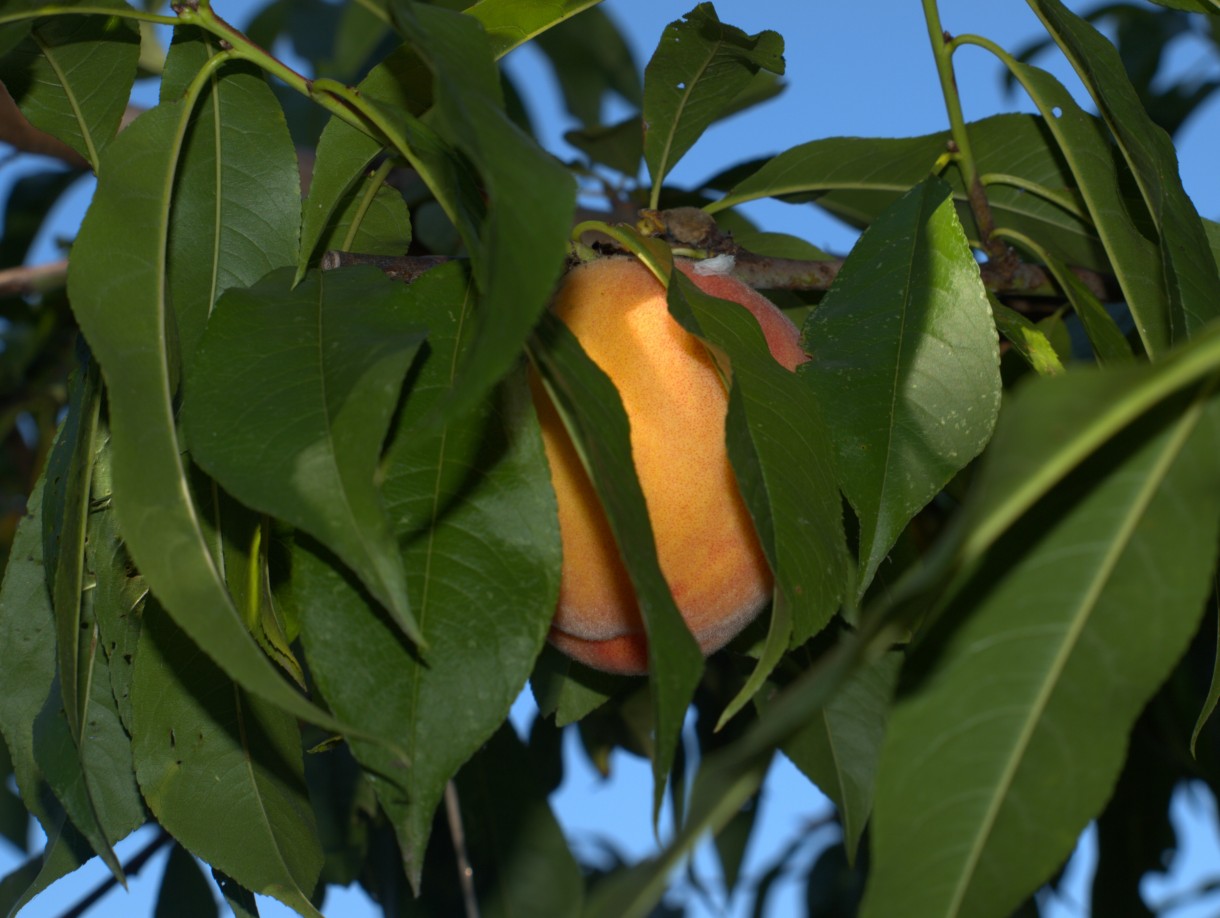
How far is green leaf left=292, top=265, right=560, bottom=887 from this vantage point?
63cm

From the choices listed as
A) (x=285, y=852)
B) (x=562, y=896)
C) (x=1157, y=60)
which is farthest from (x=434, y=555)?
(x=1157, y=60)

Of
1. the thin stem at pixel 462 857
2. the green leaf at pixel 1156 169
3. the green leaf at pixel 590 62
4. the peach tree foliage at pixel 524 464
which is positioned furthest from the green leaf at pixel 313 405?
the green leaf at pixel 590 62

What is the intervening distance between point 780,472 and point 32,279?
138 centimetres

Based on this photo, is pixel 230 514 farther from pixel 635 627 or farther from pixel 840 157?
pixel 840 157

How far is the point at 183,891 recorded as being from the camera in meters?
1.54

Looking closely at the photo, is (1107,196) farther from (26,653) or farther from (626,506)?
(26,653)

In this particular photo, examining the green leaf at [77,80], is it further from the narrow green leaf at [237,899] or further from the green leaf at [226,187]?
the narrow green leaf at [237,899]

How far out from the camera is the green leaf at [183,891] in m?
1.49

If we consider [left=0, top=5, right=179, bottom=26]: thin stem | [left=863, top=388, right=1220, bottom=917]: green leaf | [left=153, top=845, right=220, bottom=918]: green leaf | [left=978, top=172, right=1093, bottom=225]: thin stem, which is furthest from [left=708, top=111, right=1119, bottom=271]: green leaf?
[left=153, top=845, right=220, bottom=918]: green leaf

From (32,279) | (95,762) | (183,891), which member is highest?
(32,279)

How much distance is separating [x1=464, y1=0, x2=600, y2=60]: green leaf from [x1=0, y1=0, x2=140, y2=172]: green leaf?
0.26m

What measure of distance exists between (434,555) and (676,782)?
100 cm

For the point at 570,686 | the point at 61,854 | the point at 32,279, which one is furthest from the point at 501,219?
the point at 32,279

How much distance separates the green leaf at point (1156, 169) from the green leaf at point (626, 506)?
1.18ft
